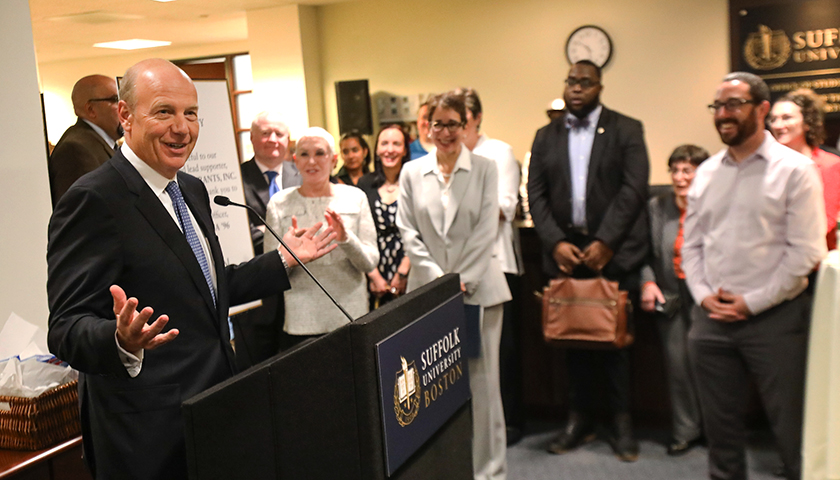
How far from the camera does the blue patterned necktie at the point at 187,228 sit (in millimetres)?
1526

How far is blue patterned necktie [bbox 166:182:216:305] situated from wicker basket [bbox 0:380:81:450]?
2.27 ft

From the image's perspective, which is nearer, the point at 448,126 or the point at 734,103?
the point at 734,103

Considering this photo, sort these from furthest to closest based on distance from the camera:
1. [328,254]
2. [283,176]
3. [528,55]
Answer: [528,55] < [283,176] < [328,254]

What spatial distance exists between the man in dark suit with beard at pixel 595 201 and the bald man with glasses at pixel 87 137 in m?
2.03

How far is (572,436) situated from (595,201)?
45.5 inches

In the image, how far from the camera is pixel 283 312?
10.1 ft

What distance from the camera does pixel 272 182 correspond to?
354 centimetres

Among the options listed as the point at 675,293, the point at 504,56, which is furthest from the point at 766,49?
the point at 675,293

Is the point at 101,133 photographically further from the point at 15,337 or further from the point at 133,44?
the point at 133,44

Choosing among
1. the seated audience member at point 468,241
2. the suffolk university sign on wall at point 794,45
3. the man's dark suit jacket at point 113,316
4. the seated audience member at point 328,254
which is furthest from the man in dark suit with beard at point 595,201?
the suffolk university sign on wall at point 794,45

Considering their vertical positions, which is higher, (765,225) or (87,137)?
(87,137)

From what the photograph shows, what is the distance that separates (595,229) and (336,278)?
49.9 inches

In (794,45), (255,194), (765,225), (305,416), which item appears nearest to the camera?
(305,416)

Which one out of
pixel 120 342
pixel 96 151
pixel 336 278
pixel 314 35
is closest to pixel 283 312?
pixel 336 278
